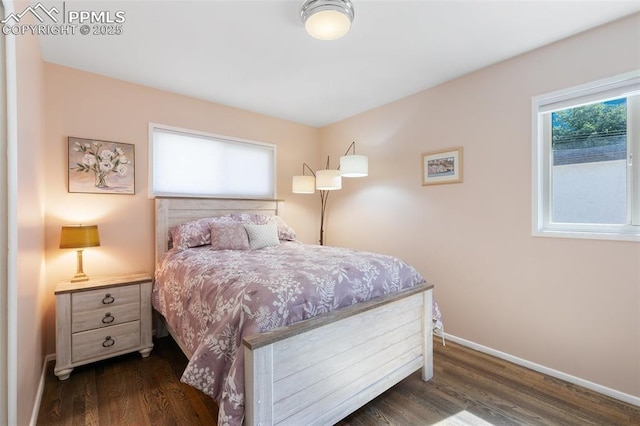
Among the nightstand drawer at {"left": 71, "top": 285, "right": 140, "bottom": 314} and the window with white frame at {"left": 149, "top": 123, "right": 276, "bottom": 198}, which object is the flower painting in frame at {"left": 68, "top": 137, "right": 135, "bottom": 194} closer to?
the window with white frame at {"left": 149, "top": 123, "right": 276, "bottom": 198}

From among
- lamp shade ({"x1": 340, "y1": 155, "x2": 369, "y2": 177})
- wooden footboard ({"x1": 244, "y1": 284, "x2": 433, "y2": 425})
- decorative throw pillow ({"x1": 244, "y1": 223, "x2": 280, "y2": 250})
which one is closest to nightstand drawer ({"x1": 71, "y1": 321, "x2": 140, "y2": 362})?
decorative throw pillow ({"x1": 244, "y1": 223, "x2": 280, "y2": 250})

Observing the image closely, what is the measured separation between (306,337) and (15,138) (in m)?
1.55

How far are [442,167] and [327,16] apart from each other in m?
1.78

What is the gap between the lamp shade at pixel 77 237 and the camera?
218 cm

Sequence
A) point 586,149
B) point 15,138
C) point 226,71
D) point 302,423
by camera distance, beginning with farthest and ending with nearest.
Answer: point 226,71, point 586,149, point 302,423, point 15,138

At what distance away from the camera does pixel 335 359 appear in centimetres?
154

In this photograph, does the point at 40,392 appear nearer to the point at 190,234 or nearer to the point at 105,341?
the point at 105,341

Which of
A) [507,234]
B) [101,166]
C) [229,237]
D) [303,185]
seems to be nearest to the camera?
[507,234]

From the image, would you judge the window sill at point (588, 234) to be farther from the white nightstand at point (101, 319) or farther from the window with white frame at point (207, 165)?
the white nightstand at point (101, 319)

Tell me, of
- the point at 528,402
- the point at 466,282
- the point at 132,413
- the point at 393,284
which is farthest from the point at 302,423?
the point at 466,282

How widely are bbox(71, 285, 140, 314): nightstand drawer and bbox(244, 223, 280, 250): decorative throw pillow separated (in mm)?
1028

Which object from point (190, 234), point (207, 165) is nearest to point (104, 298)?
point (190, 234)

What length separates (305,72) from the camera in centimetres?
262

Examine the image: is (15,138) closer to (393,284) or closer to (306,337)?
(306,337)
